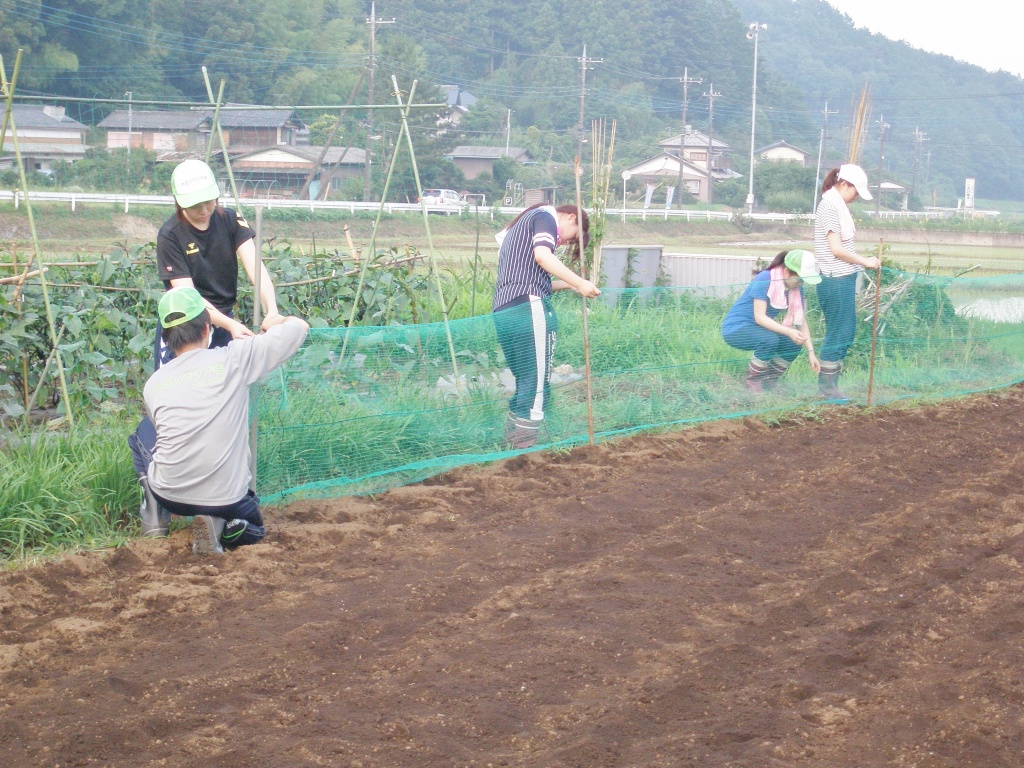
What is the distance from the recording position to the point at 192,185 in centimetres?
450

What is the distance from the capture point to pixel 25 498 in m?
4.66

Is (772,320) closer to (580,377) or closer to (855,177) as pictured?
(855,177)

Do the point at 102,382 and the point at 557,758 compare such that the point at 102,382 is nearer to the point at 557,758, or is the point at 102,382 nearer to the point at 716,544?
the point at 716,544

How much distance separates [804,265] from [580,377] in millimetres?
1777

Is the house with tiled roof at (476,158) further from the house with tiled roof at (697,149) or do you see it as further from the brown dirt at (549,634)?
the brown dirt at (549,634)

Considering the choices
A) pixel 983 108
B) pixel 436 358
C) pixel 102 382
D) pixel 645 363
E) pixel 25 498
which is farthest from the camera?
pixel 983 108

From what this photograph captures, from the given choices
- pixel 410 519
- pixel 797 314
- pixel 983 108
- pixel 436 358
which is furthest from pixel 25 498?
pixel 983 108

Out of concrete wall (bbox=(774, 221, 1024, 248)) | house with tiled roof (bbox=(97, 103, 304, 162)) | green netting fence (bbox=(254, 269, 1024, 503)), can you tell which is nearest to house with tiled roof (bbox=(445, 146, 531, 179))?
concrete wall (bbox=(774, 221, 1024, 248))

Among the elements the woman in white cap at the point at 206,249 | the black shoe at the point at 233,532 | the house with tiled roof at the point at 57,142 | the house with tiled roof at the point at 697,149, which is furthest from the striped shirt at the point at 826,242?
the house with tiled roof at the point at 697,149

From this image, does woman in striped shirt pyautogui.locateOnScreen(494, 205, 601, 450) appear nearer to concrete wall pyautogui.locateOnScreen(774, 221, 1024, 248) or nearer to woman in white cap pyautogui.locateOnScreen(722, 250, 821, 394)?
woman in white cap pyautogui.locateOnScreen(722, 250, 821, 394)

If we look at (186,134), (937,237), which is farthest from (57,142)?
(937,237)

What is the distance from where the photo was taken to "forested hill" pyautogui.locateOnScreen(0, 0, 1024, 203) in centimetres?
4178

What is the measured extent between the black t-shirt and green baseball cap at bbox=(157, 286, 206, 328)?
0.44m

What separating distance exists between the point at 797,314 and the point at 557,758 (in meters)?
5.38
